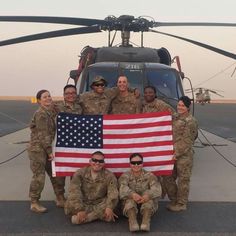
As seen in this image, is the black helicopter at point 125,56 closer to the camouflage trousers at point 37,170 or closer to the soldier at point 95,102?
the soldier at point 95,102

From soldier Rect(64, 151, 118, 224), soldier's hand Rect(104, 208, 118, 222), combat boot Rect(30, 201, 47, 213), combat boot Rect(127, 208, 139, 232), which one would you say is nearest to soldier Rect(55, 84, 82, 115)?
soldier Rect(64, 151, 118, 224)

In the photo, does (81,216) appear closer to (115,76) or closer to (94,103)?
(94,103)

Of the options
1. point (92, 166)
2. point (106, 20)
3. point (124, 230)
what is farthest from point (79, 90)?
point (124, 230)

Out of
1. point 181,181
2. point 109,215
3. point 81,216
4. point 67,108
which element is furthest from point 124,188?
point 67,108

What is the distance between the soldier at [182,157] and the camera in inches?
222

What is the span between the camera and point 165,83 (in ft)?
29.8

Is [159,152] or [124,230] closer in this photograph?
[124,230]

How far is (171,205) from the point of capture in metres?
5.70

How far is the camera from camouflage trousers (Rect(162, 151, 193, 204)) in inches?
222

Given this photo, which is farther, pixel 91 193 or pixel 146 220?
pixel 91 193

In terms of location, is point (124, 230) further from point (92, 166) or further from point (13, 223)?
point (13, 223)

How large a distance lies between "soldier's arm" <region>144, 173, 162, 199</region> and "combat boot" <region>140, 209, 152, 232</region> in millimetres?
211

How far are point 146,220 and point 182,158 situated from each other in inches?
47.8

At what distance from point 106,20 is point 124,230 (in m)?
7.13
